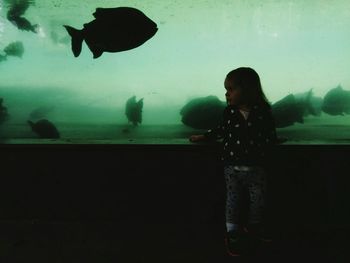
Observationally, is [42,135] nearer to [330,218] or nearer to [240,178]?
[240,178]

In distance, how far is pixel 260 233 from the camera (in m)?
3.21

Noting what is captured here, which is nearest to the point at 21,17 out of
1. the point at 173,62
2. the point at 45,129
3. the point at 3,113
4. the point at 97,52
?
the point at 97,52

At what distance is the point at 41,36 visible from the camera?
344 cm

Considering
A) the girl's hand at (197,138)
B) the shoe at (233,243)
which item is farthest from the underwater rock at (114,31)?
the shoe at (233,243)

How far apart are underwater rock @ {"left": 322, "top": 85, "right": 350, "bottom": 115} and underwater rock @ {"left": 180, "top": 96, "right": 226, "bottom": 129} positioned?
0.79m

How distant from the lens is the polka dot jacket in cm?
301

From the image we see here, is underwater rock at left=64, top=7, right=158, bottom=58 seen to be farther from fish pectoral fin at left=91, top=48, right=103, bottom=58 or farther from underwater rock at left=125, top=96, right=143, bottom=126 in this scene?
underwater rock at left=125, top=96, right=143, bottom=126

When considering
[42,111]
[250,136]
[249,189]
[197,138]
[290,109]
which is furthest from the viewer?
[42,111]

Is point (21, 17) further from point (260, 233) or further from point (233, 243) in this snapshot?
point (260, 233)

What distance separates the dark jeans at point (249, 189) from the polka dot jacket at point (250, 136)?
8 centimetres

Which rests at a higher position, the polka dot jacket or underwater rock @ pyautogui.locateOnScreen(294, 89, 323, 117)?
underwater rock @ pyautogui.locateOnScreen(294, 89, 323, 117)

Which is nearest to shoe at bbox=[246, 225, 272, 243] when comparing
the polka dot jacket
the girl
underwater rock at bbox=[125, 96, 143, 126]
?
the girl

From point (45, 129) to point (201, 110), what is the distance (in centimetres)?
128

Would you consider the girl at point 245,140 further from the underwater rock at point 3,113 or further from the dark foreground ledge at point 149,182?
the underwater rock at point 3,113
